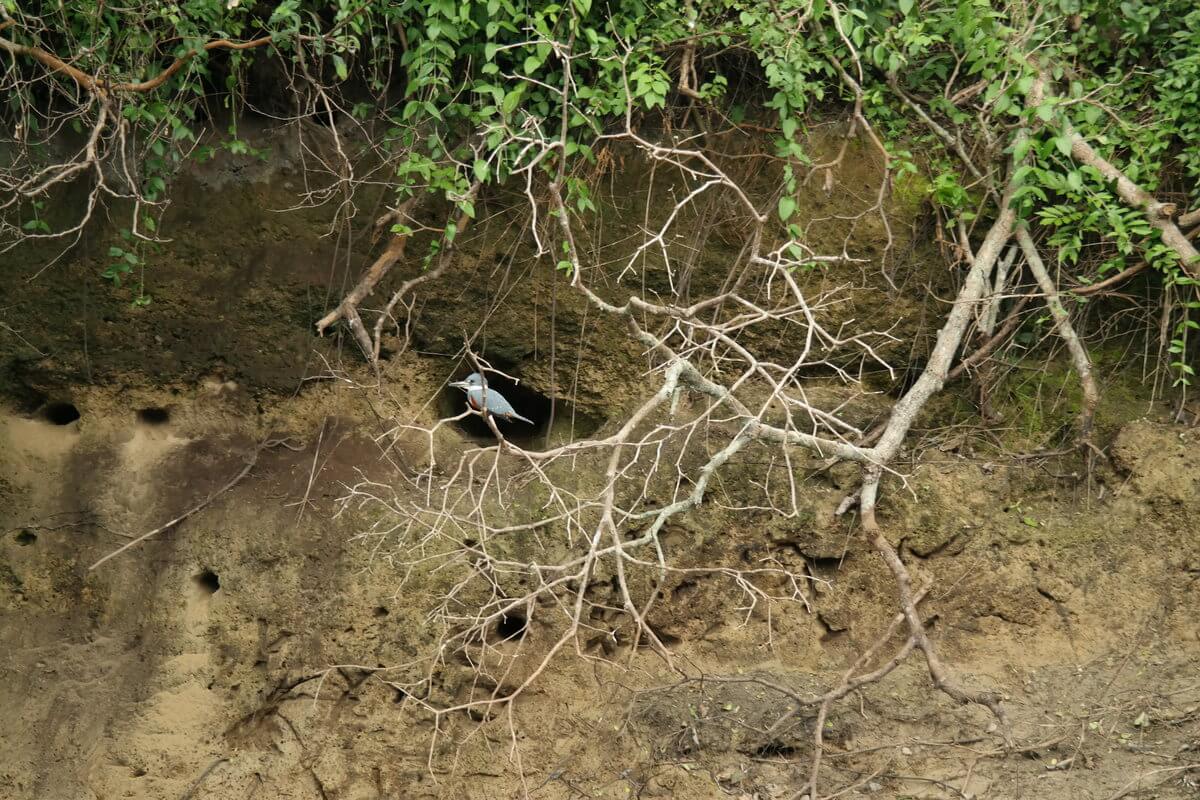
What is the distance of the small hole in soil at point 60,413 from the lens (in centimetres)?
499

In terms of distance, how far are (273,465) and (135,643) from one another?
0.94m

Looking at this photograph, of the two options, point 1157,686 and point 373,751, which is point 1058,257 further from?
point 373,751

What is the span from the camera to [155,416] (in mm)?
5020

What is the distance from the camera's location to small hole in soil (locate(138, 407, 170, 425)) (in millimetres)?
5005

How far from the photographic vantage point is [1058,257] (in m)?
4.70

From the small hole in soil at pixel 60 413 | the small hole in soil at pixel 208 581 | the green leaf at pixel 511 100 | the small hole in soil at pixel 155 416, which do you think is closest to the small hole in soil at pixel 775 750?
the small hole in soil at pixel 208 581

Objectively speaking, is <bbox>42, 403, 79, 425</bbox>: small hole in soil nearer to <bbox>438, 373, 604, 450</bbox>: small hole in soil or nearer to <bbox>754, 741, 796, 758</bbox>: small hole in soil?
<bbox>438, 373, 604, 450</bbox>: small hole in soil

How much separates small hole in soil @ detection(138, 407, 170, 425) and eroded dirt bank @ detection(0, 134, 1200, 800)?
0.04 feet

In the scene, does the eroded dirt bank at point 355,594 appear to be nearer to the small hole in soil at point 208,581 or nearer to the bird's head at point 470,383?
the small hole in soil at point 208,581

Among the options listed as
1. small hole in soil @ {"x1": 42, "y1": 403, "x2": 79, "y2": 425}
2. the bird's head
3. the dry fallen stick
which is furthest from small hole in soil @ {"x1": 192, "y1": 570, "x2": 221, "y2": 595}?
the bird's head

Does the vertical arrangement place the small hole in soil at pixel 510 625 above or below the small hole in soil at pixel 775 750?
below

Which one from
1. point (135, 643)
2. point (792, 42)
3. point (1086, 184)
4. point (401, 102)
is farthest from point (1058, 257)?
point (135, 643)

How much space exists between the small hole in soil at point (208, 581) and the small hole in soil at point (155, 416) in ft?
2.34

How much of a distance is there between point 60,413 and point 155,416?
441mm
